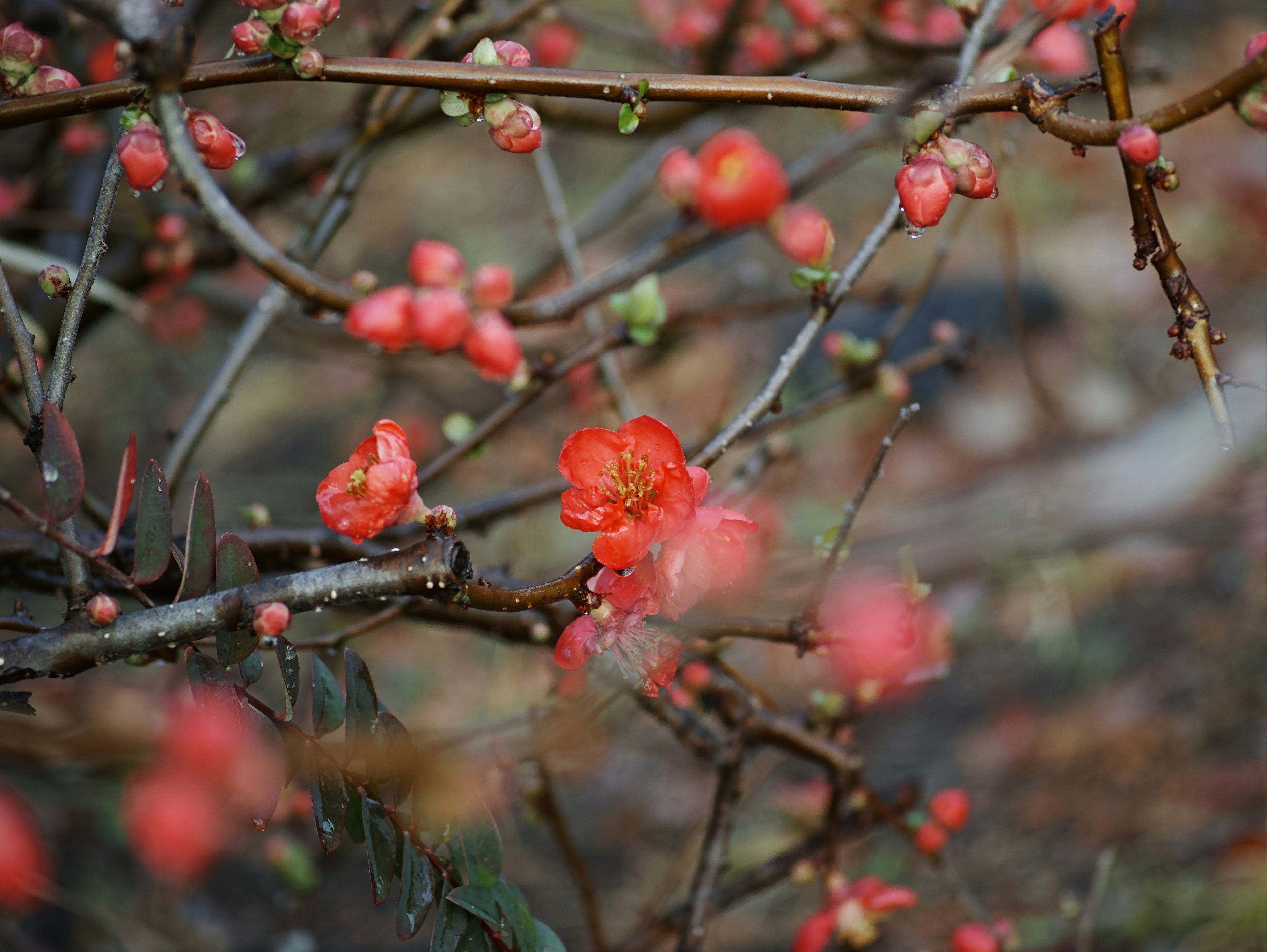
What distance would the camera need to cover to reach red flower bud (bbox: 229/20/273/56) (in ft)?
1.87

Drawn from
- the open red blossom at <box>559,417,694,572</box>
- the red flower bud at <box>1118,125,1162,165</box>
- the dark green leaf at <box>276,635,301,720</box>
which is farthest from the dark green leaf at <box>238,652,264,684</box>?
the red flower bud at <box>1118,125,1162,165</box>

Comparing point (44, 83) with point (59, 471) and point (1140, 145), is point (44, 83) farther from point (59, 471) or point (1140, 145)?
point (1140, 145)

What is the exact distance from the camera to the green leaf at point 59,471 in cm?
52

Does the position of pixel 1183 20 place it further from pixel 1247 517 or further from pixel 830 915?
pixel 830 915

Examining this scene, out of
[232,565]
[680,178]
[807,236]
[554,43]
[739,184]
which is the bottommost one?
[232,565]

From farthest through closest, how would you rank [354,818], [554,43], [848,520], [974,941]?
[554,43], [974,941], [848,520], [354,818]

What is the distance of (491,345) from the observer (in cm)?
61

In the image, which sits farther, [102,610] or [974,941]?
[974,941]

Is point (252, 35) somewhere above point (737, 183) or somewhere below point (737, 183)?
above

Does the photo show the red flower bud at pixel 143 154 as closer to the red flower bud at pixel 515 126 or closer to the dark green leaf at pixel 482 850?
the red flower bud at pixel 515 126

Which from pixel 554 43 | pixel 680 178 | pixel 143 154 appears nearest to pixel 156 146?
pixel 143 154

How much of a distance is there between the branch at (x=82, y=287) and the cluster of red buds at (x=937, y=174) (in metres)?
0.51

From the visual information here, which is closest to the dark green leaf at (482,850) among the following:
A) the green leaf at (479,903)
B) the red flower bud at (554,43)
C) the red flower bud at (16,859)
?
the green leaf at (479,903)

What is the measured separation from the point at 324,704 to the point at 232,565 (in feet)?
0.40
